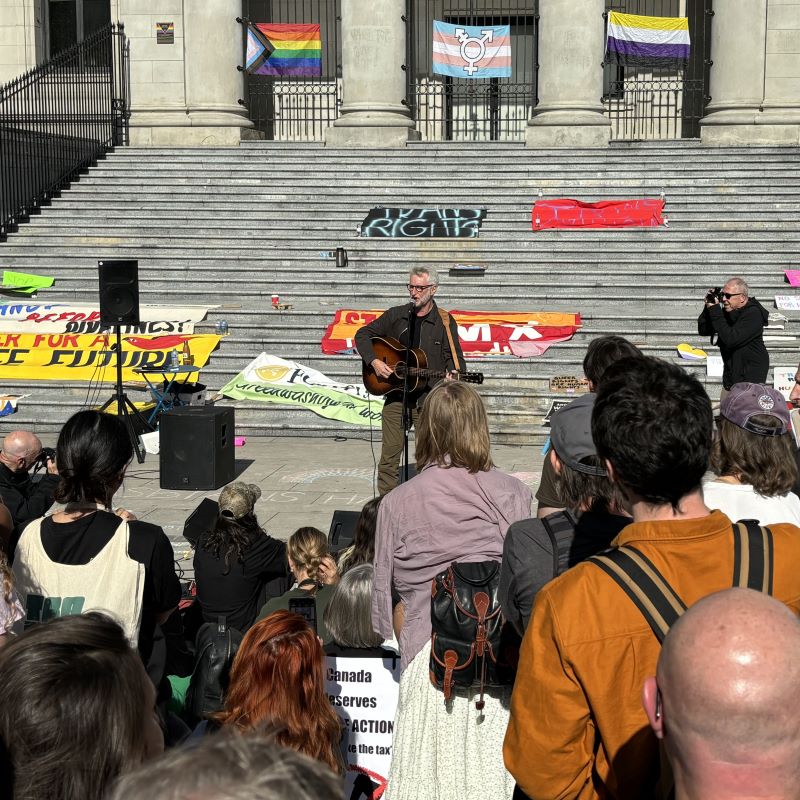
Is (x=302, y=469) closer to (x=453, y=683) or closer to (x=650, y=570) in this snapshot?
(x=453, y=683)

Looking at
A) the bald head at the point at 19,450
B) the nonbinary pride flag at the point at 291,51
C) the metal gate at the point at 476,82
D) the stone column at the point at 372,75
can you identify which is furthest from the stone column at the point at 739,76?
the bald head at the point at 19,450

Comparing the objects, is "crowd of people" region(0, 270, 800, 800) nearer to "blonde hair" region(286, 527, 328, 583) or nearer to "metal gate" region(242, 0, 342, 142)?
"blonde hair" region(286, 527, 328, 583)

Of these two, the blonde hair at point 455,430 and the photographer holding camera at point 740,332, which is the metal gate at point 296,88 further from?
the blonde hair at point 455,430

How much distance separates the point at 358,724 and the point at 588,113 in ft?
63.0

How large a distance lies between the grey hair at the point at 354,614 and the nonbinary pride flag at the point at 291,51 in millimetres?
20817

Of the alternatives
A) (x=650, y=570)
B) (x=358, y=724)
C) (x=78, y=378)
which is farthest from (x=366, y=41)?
(x=650, y=570)

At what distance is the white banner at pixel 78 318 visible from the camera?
16.0 m

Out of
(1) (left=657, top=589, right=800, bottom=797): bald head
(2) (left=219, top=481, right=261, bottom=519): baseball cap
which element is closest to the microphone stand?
(2) (left=219, top=481, right=261, bottom=519): baseball cap

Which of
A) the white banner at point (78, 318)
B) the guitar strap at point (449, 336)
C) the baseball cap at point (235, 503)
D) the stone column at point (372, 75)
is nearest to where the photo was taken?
the baseball cap at point (235, 503)

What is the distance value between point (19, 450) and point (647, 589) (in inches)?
195

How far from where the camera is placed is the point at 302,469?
468 inches

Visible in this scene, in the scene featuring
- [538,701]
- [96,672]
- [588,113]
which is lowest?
[538,701]

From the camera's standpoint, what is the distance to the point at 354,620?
181 inches

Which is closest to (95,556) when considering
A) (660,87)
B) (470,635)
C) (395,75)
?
(470,635)
